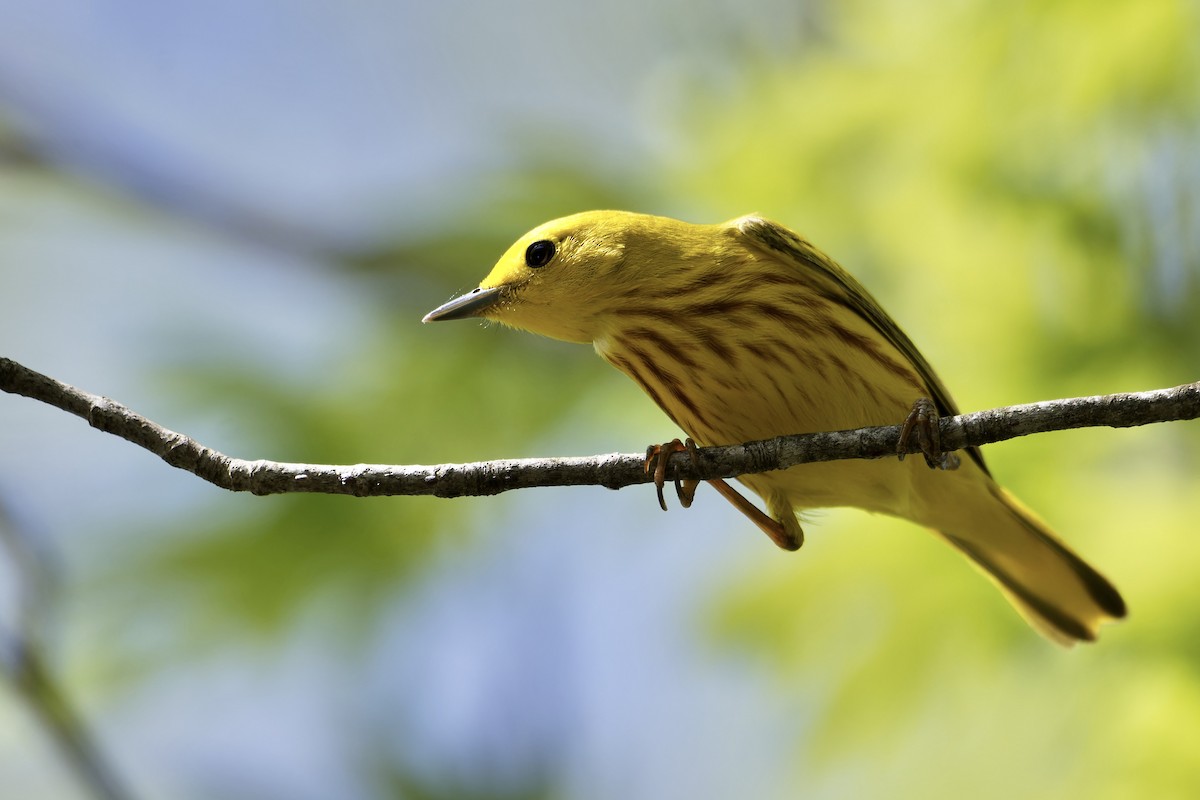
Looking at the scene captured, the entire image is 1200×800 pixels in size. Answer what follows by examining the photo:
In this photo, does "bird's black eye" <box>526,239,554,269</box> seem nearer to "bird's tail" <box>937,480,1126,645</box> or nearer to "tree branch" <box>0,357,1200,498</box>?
"tree branch" <box>0,357,1200,498</box>

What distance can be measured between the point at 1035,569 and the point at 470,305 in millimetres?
1708

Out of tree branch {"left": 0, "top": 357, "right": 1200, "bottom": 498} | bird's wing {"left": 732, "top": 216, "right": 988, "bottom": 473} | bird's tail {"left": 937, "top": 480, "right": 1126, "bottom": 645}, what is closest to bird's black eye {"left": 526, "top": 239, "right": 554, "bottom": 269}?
bird's wing {"left": 732, "top": 216, "right": 988, "bottom": 473}

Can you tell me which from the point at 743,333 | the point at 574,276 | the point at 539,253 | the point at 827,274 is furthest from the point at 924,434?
the point at 539,253

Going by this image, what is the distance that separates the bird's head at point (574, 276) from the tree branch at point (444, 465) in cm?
61

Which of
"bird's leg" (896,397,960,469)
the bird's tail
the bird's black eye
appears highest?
the bird's black eye

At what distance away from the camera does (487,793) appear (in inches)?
200

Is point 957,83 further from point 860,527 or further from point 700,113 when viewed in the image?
point 860,527

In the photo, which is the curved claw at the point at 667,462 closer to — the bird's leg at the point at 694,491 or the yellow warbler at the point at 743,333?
the bird's leg at the point at 694,491

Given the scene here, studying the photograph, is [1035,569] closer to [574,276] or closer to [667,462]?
[667,462]

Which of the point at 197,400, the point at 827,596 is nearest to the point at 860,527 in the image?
the point at 827,596

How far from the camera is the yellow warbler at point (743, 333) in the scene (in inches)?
104

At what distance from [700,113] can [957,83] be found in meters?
1.16

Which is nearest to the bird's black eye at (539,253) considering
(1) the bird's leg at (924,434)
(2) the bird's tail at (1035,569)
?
(1) the bird's leg at (924,434)

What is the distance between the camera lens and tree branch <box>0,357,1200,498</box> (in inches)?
79.4
